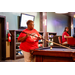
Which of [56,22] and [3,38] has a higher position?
[56,22]

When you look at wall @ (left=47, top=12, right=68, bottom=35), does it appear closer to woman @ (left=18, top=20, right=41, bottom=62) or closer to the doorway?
the doorway

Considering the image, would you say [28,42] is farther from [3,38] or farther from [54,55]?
[3,38]

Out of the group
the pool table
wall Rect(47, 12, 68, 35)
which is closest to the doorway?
the pool table

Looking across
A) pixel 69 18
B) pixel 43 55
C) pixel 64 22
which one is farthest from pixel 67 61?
pixel 69 18

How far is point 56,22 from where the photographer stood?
418 inches

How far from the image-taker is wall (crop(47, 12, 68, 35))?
972 centimetres

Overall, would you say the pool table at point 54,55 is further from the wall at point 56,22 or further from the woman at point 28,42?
the wall at point 56,22

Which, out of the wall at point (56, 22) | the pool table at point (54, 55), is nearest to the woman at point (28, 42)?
the pool table at point (54, 55)

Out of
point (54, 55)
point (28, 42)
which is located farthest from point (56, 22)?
point (54, 55)

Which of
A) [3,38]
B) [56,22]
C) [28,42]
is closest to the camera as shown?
[28,42]

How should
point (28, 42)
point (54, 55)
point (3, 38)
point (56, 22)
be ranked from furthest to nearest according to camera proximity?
point (56, 22)
point (3, 38)
point (28, 42)
point (54, 55)

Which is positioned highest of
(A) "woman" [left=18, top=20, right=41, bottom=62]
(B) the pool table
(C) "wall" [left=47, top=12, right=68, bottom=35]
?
(C) "wall" [left=47, top=12, right=68, bottom=35]
